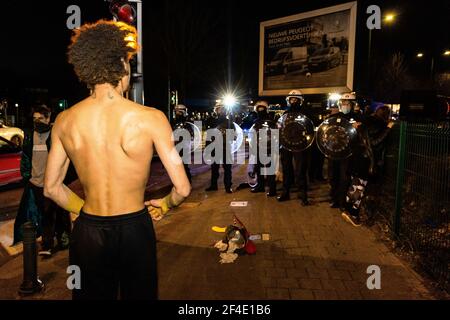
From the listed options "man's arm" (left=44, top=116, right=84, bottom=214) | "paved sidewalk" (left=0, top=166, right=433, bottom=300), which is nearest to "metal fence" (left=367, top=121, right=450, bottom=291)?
"paved sidewalk" (left=0, top=166, right=433, bottom=300)

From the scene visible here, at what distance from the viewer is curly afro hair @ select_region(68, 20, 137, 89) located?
2391 millimetres

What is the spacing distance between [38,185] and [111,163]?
145 inches

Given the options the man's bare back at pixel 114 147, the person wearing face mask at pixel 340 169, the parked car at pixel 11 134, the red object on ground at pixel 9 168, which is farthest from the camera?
the parked car at pixel 11 134

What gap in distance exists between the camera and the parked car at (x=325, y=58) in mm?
10523

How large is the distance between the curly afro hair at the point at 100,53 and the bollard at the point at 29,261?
2442 millimetres

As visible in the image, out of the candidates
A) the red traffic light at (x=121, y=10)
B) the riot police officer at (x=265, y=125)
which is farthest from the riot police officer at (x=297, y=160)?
the red traffic light at (x=121, y=10)

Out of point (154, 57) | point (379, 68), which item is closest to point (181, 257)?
point (154, 57)

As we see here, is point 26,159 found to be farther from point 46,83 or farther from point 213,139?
point 46,83

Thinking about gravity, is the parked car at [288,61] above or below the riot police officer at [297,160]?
above

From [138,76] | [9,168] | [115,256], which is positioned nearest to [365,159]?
[138,76]

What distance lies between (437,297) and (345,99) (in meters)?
4.92

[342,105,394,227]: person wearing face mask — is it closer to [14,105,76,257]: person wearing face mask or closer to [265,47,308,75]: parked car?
Answer: [14,105,76,257]: person wearing face mask

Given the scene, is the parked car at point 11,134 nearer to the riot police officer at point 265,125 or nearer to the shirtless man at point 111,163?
the riot police officer at point 265,125

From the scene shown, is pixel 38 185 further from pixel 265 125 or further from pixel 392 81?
pixel 392 81
